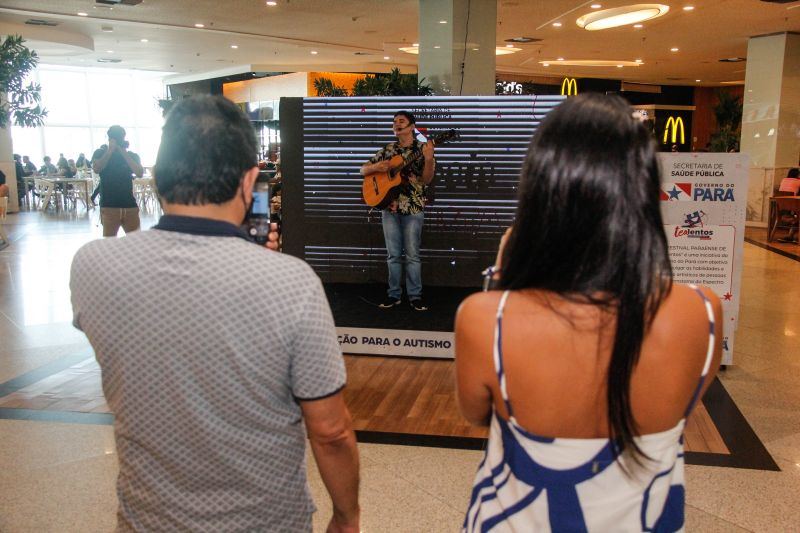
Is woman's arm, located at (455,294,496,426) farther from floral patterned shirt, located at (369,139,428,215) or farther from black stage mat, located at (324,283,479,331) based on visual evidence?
floral patterned shirt, located at (369,139,428,215)

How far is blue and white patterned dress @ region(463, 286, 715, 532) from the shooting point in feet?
3.40

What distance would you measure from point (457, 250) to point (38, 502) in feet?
14.0

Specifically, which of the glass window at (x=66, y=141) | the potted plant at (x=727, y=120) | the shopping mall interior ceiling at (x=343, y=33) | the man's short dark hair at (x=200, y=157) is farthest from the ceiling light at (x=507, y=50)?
the glass window at (x=66, y=141)

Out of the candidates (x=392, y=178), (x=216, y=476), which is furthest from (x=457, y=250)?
(x=216, y=476)

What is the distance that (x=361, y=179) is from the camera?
6219 millimetres

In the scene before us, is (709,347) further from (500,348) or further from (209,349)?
(209,349)

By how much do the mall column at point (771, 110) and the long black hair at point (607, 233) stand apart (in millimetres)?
12932

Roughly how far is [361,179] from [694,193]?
293 cm

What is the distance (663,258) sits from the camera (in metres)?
1.03

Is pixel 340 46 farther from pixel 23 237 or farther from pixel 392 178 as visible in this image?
pixel 392 178

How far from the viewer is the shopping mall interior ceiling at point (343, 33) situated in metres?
10.1

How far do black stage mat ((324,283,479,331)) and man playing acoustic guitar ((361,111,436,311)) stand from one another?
0.15m

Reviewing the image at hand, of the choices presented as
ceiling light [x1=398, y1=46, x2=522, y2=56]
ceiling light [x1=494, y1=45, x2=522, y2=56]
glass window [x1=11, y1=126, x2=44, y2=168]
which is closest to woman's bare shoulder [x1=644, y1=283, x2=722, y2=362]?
ceiling light [x1=494, y1=45, x2=522, y2=56]

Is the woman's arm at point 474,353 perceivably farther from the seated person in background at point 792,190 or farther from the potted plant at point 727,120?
the potted plant at point 727,120
